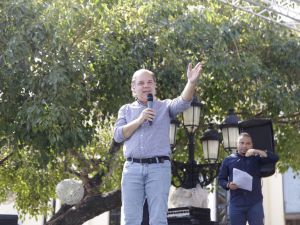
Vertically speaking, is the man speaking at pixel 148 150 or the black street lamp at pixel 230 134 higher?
the black street lamp at pixel 230 134

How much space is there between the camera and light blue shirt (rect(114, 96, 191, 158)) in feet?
12.2

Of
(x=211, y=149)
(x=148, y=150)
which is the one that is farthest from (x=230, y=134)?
(x=148, y=150)

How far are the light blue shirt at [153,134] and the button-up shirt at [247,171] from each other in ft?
7.53

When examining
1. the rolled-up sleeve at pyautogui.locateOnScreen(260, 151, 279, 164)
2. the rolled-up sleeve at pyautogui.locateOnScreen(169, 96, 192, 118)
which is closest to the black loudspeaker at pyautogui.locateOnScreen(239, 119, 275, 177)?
the rolled-up sleeve at pyautogui.locateOnScreen(260, 151, 279, 164)

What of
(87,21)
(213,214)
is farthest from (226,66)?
(213,214)

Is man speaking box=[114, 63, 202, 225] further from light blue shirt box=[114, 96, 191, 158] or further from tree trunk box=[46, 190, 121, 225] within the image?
tree trunk box=[46, 190, 121, 225]

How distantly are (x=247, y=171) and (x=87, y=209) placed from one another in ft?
18.3

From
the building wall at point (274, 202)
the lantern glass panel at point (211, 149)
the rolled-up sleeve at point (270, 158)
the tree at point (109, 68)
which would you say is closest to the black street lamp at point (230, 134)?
the lantern glass panel at point (211, 149)

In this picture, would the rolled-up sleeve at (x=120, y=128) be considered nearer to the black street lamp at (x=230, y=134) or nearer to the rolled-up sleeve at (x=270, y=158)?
the rolled-up sleeve at (x=270, y=158)

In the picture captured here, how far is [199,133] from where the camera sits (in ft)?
38.4

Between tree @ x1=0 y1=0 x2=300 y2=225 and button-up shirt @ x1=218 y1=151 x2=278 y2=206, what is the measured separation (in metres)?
3.30

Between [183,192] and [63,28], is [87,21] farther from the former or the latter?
[183,192]

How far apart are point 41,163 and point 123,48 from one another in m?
2.58

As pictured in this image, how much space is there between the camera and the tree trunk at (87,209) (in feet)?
35.1
